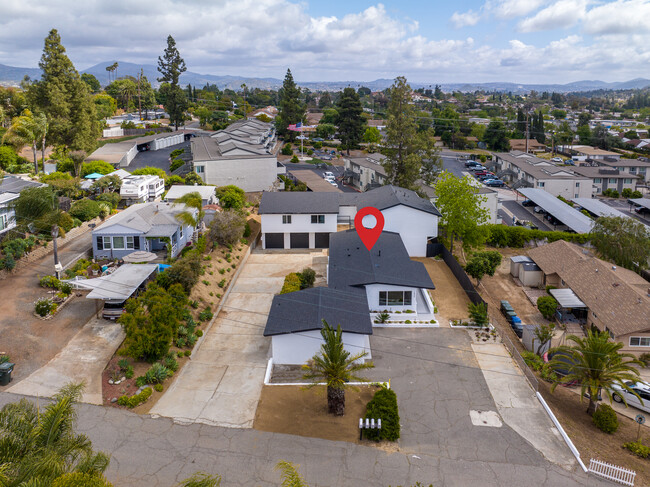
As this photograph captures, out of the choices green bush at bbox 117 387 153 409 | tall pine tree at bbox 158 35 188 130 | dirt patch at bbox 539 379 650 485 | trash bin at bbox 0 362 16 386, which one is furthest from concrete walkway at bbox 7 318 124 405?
tall pine tree at bbox 158 35 188 130

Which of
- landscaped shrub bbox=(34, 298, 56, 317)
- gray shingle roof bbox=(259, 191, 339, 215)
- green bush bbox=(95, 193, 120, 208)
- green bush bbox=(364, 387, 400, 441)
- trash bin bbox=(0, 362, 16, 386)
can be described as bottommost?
green bush bbox=(364, 387, 400, 441)

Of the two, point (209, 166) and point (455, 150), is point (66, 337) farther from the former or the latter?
point (455, 150)

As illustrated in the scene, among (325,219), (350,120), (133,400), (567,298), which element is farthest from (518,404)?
(350,120)

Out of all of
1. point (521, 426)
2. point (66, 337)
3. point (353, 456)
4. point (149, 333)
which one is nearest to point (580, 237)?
point (521, 426)

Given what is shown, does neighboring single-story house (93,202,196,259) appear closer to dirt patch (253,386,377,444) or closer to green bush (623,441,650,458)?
dirt patch (253,386,377,444)

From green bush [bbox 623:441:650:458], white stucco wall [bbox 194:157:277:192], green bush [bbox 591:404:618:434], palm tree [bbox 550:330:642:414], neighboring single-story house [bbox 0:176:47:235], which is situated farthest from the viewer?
white stucco wall [bbox 194:157:277:192]

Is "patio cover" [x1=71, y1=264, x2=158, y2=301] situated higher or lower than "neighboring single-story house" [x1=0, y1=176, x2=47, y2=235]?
lower

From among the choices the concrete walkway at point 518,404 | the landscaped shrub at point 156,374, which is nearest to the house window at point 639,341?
the concrete walkway at point 518,404

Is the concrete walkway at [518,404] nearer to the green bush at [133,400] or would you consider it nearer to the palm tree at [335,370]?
the palm tree at [335,370]
